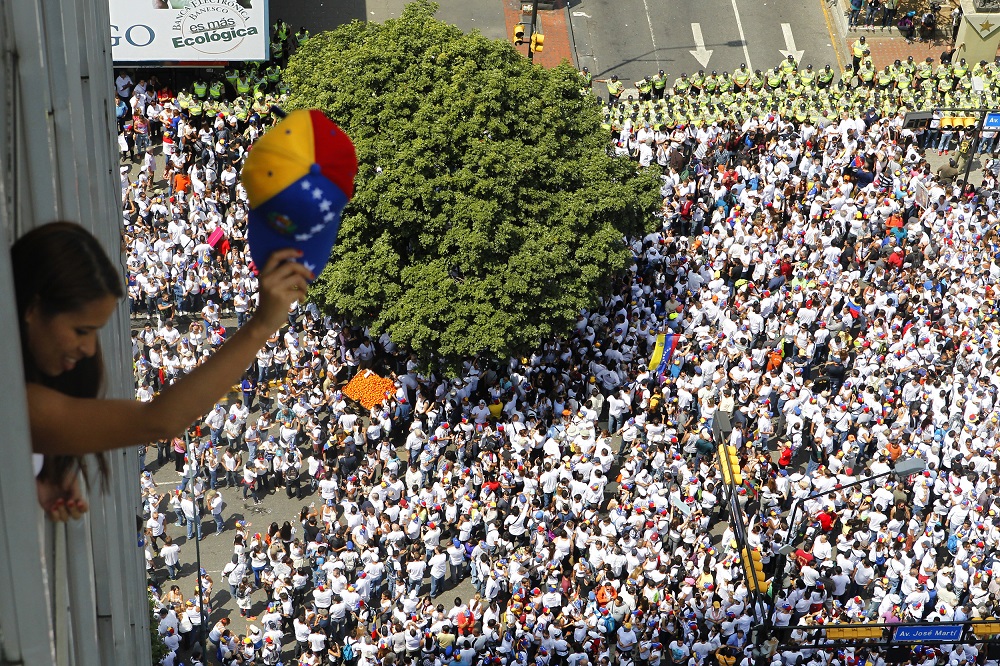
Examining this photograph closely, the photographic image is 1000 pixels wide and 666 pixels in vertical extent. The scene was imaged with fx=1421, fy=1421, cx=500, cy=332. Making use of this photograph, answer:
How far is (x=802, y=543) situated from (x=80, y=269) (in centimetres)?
2498

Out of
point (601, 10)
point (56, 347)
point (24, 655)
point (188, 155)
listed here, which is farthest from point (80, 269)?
point (601, 10)

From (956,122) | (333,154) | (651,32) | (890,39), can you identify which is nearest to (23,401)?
(333,154)

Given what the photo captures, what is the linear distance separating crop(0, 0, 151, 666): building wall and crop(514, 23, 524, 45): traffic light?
38977 millimetres

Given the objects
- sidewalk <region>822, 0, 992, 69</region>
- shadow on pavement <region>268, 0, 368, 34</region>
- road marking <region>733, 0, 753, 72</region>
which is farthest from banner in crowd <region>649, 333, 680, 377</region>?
sidewalk <region>822, 0, 992, 69</region>

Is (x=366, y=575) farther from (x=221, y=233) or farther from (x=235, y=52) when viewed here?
(x=235, y=52)

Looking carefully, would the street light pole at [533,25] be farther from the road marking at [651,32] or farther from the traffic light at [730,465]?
the traffic light at [730,465]

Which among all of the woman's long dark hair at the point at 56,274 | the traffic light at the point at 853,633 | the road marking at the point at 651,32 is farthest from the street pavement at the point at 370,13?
the woman's long dark hair at the point at 56,274

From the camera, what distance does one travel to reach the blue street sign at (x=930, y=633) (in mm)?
26719

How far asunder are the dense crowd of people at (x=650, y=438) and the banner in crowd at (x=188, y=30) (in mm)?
2401

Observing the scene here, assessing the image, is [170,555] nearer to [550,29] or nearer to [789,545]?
[789,545]

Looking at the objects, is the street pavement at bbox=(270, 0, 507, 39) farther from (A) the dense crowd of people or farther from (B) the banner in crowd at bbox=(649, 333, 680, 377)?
A: (B) the banner in crowd at bbox=(649, 333, 680, 377)

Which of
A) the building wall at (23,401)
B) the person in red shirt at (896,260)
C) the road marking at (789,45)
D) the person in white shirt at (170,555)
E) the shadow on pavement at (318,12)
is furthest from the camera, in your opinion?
the road marking at (789,45)

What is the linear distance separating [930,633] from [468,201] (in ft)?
46.4

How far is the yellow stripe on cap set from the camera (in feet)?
24.1
